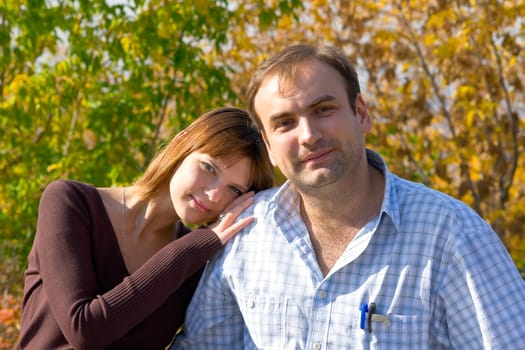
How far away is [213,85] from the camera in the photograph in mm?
5527

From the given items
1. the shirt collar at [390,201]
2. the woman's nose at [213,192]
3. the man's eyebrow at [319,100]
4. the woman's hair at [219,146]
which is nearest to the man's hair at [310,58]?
the man's eyebrow at [319,100]

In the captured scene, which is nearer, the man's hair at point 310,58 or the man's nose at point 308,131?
the man's nose at point 308,131

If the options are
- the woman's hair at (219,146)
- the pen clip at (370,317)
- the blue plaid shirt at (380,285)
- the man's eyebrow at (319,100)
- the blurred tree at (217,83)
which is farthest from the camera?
the blurred tree at (217,83)

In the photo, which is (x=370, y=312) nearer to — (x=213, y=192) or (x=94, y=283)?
(x=213, y=192)

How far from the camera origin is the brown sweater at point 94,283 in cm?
288

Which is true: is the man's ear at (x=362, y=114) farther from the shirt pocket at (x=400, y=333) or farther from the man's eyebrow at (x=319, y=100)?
the shirt pocket at (x=400, y=333)

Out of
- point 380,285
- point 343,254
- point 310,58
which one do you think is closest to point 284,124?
point 310,58

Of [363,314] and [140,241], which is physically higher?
[140,241]

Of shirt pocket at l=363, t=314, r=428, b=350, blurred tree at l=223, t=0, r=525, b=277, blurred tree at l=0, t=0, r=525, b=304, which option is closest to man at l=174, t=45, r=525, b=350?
shirt pocket at l=363, t=314, r=428, b=350

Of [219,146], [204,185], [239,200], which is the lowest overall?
[239,200]

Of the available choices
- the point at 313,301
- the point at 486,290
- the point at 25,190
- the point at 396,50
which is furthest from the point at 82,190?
the point at 396,50

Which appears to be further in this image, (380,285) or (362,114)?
(362,114)

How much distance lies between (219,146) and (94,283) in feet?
2.35

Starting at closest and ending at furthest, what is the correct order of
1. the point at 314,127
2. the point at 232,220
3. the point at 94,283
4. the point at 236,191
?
the point at 314,127
the point at 94,283
the point at 232,220
the point at 236,191
